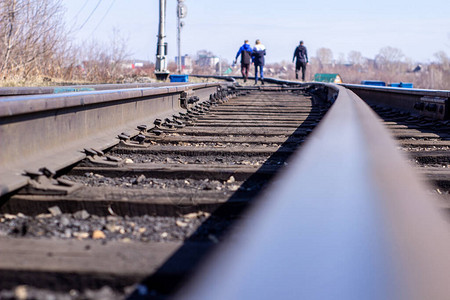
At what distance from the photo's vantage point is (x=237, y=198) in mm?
2436

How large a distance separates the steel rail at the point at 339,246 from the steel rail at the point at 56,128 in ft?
5.04

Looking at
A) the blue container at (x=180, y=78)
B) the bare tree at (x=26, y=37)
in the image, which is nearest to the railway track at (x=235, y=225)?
the bare tree at (x=26, y=37)

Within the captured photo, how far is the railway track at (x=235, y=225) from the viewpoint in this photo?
2.86 feet

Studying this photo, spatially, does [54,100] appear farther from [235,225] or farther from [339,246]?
[339,246]

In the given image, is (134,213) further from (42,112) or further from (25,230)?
(42,112)

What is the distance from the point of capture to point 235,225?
2.04m

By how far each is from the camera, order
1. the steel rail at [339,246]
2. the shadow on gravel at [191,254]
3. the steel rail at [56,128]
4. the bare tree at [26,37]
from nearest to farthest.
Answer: the steel rail at [339,246] < the shadow on gravel at [191,254] < the steel rail at [56,128] < the bare tree at [26,37]

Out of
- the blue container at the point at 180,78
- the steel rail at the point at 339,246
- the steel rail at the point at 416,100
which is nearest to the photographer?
the steel rail at the point at 339,246

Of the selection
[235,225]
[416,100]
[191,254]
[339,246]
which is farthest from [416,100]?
[339,246]

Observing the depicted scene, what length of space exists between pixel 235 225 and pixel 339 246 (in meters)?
1.15

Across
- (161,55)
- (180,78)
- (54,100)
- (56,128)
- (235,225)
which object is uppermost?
(161,55)

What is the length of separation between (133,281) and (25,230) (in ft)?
2.34

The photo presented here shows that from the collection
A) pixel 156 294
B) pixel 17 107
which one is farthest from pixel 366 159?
pixel 17 107

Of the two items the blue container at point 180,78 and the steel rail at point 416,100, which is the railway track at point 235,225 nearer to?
the steel rail at point 416,100
